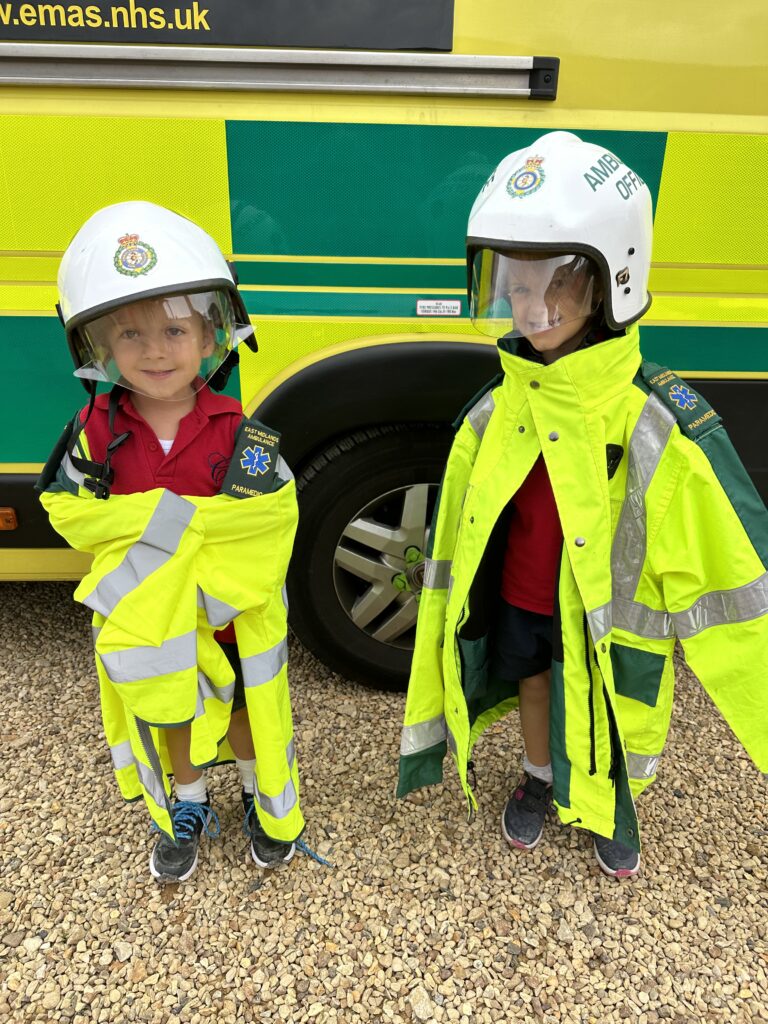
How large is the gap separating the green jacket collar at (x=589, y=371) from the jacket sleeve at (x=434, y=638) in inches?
10.8

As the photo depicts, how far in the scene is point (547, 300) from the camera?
155 centimetres

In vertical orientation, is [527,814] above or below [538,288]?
below

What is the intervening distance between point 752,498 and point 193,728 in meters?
1.37

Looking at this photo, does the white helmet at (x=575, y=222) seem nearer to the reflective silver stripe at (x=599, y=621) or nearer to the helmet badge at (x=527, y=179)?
the helmet badge at (x=527, y=179)

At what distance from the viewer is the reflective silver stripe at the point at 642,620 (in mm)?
1716

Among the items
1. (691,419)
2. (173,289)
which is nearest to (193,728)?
(173,289)

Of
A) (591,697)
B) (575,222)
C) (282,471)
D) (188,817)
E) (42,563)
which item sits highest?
(575,222)

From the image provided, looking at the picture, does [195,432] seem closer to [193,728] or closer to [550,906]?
[193,728]

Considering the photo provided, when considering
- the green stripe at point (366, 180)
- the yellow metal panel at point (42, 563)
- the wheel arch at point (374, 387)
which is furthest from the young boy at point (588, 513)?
the yellow metal panel at point (42, 563)

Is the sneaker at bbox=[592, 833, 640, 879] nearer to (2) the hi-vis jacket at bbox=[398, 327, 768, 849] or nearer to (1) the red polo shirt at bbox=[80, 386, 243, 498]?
(2) the hi-vis jacket at bbox=[398, 327, 768, 849]

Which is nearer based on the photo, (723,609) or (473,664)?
(723,609)

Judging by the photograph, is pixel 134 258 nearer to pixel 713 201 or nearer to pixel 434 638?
pixel 434 638

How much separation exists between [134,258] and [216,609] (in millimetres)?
746

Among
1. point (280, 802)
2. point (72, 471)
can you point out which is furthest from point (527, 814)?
point (72, 471)
